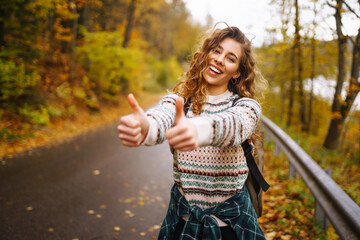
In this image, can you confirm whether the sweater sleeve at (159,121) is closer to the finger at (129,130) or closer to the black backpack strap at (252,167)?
the finger at (129,130)

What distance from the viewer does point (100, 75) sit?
1487cm

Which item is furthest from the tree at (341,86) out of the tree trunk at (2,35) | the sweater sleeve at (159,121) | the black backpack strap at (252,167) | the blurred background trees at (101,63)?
the tree trunk at (2,35)

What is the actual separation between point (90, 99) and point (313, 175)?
12270 millimetres

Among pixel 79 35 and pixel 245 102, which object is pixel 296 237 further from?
pixel 79 35

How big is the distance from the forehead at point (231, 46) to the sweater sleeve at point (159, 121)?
1.86 ft

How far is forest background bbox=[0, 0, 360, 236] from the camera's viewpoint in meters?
7.87

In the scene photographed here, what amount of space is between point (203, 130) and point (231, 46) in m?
0.92

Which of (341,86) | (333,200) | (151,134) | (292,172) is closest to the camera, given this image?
(151,134)

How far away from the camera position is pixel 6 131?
26.2ft

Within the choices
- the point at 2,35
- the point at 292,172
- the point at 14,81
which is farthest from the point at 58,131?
the point at 292,172

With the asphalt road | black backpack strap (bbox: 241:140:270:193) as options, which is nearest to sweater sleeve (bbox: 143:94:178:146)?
black backpack strap (bbox: 241:140:270:193)

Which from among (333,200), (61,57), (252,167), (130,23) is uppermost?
(130,23)

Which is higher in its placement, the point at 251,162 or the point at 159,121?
the point at 159,121

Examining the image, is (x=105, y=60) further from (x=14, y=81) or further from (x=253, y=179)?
(x=253, y=179)
